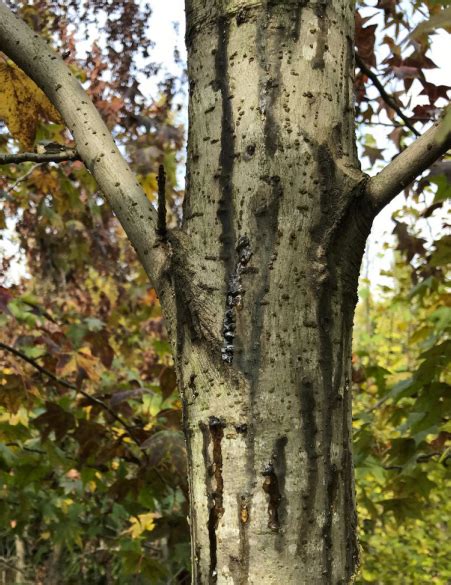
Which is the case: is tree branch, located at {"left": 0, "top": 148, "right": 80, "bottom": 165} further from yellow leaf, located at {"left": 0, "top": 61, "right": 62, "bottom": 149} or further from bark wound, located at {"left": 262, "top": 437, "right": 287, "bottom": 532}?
bark wound, located at {"left": 262, "top": 437, "right": 287, "bottom": 532}

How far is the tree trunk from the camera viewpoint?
2.71ft

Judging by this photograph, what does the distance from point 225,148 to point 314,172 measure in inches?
5.4

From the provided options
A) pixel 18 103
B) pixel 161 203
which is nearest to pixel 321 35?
pixel 161 203

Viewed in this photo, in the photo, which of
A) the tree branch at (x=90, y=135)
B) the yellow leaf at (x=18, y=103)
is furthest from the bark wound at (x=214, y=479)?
the yellow leaf at (x=18, y=103)

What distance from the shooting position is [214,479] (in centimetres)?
85

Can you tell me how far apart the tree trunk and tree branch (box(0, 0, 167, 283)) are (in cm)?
7

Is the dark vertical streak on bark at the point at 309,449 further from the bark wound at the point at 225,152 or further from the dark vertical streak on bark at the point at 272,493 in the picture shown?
the bark wound at the point at 225,152

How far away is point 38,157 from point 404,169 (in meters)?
0.63

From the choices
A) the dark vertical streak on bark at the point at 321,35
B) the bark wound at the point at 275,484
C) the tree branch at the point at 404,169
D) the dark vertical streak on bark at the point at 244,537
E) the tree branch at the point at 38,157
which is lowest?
the dark vertical streak on bark at the point at 244,537

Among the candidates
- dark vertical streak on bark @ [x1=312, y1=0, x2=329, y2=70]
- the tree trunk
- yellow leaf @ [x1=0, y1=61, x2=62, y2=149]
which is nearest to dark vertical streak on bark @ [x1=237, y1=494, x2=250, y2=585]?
the tree trunk

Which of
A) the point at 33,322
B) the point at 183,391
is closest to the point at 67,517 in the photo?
the point at 33,322

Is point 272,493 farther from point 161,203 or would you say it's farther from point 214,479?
point 161,203

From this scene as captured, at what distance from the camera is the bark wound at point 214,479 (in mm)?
839

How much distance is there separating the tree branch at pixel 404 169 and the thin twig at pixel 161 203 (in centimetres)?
28
